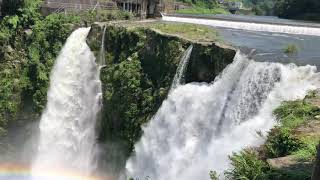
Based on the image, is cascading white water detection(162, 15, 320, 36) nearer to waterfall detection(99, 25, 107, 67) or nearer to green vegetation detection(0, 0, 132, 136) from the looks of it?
green vegetation detection(0, 0, 132, 136)

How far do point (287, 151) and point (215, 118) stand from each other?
4967 millimetres

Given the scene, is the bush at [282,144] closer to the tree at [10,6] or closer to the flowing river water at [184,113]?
the flowing river water at [184,113]

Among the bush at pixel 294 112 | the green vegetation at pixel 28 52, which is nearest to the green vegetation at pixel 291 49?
the bush at pixel 294 112

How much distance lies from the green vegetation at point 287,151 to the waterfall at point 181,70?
17.1 feet

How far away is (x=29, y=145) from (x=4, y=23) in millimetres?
6317

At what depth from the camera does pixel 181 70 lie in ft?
53.8

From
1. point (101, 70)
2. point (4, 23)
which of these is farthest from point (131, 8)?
point (101, 70)

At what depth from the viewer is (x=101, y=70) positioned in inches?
782

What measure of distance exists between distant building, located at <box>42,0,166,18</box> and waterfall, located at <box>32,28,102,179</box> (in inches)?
166

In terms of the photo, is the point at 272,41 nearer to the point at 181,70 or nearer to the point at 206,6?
the point at 181,70

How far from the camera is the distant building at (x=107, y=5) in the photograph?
2494 cm

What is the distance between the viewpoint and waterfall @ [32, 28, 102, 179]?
1981 centimetres

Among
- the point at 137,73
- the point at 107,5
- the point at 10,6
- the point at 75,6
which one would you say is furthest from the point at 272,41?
the point at 10,6

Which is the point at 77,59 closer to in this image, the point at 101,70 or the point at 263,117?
the point at 101,70
